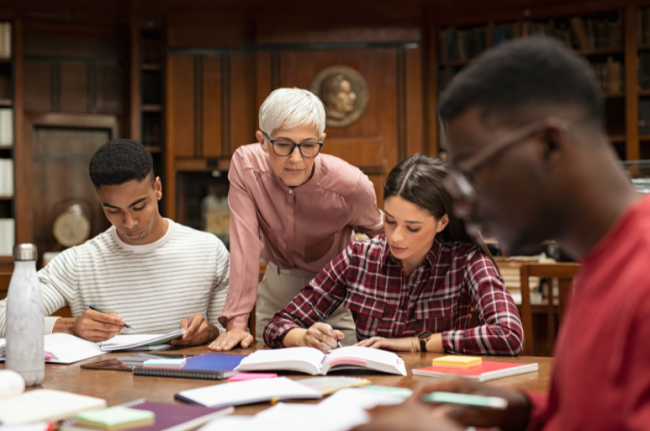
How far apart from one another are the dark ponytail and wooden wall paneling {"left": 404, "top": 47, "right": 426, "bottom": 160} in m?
3.82

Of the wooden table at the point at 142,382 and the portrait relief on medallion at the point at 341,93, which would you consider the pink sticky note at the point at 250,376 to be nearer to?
the wooden table at the point at 142,382

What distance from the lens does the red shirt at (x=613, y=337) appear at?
56 cm

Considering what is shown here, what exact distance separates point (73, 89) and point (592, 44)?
4878mm

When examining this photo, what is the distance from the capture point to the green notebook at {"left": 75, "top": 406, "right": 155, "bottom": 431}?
3.16ft

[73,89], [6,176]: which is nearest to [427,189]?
[6,176]

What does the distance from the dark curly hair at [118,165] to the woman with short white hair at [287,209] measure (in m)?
0.34

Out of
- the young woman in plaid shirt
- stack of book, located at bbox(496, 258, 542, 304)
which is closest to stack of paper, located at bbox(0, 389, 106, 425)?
the young woman in plaid shirt

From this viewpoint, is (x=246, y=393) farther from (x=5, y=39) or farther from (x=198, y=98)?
(x=5, y=39)

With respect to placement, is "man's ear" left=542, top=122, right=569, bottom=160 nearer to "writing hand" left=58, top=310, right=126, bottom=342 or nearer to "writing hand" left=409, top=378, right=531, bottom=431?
"writing hand" left=409, top=378, right=531, bottom=431

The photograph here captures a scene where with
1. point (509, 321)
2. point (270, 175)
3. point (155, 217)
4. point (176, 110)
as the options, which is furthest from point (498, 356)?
point (176, 110)

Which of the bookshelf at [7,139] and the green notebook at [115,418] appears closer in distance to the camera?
the green notebook at [115,418]

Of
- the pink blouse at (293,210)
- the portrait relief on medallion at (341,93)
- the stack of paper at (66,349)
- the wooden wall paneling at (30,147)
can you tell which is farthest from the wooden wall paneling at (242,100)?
the stack of paper at (66,349)

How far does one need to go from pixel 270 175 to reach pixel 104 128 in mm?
4318

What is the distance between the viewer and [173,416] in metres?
1.05
